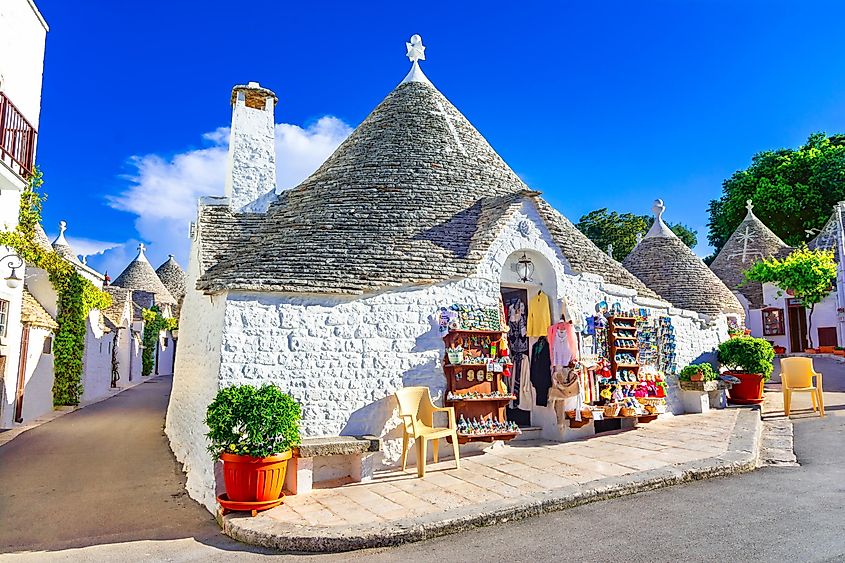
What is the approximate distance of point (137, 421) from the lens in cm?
1471

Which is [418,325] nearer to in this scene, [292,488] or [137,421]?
[292,488]

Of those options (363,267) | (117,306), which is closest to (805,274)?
(363,267)

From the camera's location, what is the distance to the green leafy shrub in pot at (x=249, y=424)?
5.86 m

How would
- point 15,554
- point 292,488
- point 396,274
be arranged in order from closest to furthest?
point 15,554 → point 292,488 → point 396,274

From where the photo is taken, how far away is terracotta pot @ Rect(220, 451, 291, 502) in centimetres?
577

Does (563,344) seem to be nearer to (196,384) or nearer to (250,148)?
(196,384)

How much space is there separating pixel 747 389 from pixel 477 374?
821 centimetres

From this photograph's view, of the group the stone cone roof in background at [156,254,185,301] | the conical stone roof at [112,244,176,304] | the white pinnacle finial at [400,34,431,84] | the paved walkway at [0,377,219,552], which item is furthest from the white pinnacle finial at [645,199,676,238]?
the stone cone roof in background at [156,254,185,301]

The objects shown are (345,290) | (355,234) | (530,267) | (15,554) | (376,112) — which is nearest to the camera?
(15,554)

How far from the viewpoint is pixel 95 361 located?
2091 centimetres

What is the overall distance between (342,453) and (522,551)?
259 centimetres

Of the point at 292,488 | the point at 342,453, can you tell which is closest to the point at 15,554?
the point at 292,488

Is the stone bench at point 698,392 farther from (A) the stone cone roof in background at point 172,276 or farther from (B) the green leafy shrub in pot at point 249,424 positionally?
(A) the stone cone roof in background at point 172,276

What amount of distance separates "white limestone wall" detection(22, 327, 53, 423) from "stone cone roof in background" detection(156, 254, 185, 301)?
26908 mm
